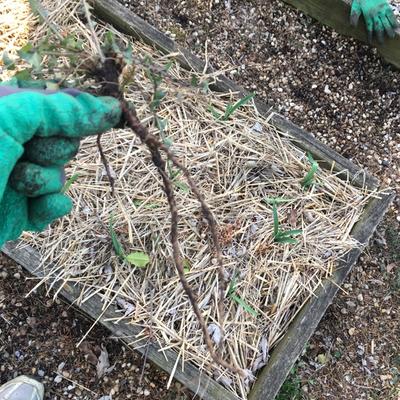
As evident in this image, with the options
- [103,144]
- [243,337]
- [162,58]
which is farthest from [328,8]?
[243,337]

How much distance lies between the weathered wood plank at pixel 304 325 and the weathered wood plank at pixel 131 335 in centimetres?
13

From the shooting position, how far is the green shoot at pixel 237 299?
1873 millimetres

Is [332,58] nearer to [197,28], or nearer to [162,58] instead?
[197,28]

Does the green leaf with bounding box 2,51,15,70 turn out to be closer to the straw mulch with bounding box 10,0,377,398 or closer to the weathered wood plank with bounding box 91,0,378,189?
the straw mulch with bounding box 10,0,377,398

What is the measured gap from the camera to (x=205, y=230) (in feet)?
6.49

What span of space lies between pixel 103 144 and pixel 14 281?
726 mm

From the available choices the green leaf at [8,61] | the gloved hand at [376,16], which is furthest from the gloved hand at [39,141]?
the gloved hand at [376,16]

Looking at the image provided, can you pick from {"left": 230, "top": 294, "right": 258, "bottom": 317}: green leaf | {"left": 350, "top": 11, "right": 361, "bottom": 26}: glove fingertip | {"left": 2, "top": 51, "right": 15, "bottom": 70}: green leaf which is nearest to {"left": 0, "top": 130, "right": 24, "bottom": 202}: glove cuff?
{"left": 2, "top": 51, "right": 15, "bottom": 70}: green leaf

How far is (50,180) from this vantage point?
1249mm

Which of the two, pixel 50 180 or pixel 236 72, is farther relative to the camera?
pixel 236 72

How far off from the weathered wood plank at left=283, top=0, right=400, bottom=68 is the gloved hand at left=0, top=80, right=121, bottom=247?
1745 mm

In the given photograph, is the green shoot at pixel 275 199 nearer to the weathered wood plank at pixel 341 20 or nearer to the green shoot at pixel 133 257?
the green shoot at pixel 133 257

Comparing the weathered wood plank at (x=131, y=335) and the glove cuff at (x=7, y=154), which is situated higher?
the glove cuff at (x=7, y=154)

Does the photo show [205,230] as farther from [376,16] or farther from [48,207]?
[376,16]
